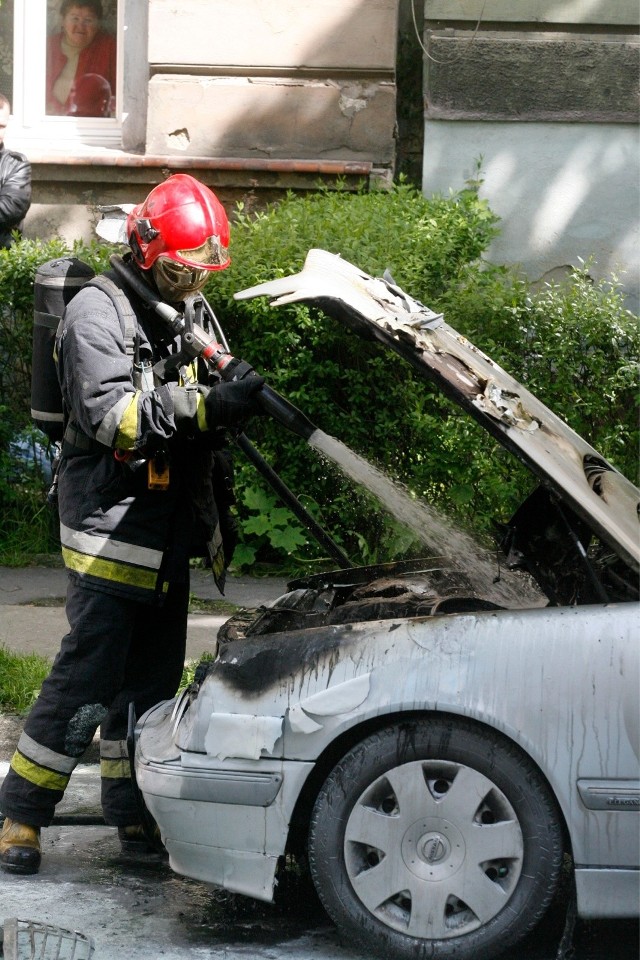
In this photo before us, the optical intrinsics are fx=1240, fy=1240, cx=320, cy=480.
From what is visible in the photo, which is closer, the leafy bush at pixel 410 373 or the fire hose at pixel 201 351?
the fire hose at pixel 201 351

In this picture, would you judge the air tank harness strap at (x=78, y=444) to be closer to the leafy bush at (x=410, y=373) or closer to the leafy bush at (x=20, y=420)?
the leafy bush at (x=410, y=373)

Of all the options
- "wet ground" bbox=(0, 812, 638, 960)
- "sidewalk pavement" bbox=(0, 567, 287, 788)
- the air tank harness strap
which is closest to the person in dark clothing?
"sidewalk pavement" bbox=(0, 567, 287, 788)

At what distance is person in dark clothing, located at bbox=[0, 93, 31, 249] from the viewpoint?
771 centimetres

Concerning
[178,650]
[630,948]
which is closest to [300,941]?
[630,948]

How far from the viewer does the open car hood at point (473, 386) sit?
3.10 m

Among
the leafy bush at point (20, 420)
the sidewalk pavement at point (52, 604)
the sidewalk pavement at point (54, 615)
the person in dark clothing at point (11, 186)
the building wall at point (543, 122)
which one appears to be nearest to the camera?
the sidewalk pavement at point (54, 615)

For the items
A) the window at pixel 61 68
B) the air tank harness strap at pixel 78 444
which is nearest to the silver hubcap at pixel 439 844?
the air tank harness strap at pixel 78 444

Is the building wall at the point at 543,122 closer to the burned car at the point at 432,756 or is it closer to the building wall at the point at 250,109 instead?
the building wall at the point at 250,109

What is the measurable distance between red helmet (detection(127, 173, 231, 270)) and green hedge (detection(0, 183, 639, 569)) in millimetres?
2419

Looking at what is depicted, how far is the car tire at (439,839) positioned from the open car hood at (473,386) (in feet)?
2.04

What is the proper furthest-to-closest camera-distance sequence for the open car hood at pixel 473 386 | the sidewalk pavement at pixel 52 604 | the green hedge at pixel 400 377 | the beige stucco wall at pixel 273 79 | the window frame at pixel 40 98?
the window frame at pixel 40 98 → the beige stucco wall at pixel 273 79 → the green hedge at pixel 400 377 → the sidewalk pavement at pixel 52 604 → the open car hood at pixel 473 386

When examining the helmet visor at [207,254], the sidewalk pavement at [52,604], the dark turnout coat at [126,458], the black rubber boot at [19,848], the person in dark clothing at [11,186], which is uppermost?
the person in dark clothing at [11,186]

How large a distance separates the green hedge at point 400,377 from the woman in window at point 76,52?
9.31 feet

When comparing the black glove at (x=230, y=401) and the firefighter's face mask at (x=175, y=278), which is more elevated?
the firefighter's face mask at (x=175, y=278)
